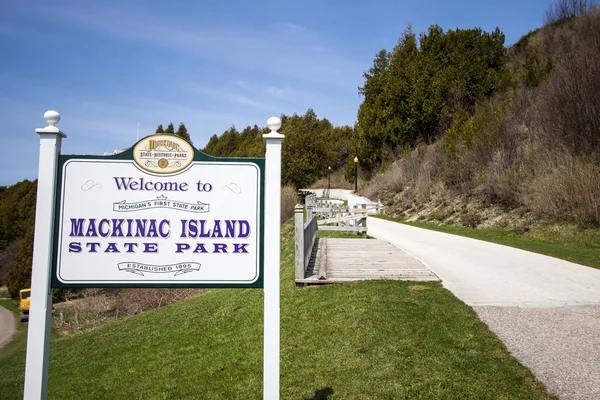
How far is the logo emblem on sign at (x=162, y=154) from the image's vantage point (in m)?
3.66

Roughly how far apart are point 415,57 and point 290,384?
147 ft

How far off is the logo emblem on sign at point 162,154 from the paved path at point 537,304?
4047 mm

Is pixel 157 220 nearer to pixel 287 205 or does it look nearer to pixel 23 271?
pixel 287 205

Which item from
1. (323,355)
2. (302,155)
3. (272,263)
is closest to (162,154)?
(272,263)

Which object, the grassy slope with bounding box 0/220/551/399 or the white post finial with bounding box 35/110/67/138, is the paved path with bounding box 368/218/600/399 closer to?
the grassy slope with bounding box 0/220/551/399

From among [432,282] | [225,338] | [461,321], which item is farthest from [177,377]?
[432,282]

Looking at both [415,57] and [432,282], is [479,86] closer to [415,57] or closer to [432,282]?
[415,57]

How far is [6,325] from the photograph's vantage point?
28.2 m

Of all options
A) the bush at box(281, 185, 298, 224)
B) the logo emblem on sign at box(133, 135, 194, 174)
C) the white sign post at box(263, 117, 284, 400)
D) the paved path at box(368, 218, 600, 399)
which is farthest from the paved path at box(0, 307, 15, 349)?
the white sign post at box(263, 117, 284, 400)

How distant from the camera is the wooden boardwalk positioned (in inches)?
384

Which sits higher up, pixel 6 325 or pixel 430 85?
pixel 430 85

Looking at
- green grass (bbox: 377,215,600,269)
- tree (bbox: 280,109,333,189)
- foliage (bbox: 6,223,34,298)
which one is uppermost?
tree (bbox: 280,109,333,189)

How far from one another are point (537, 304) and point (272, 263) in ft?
19.7

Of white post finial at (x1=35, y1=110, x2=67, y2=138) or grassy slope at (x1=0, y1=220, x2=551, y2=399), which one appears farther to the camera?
grassy slope at (x1=0, y1=220, x2=551, y2=399)
